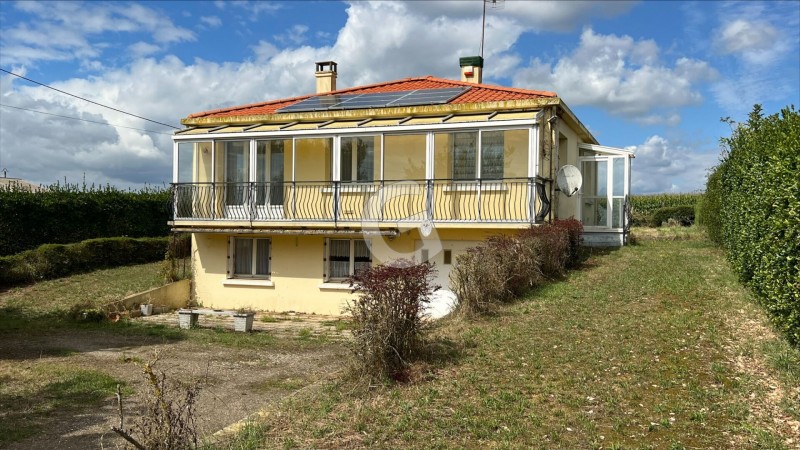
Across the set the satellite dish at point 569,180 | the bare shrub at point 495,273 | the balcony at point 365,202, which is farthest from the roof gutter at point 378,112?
the bare shrub at point 495,273

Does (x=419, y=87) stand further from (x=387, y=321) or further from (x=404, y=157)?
(x=387, y=321)

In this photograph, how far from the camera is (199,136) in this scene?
55.0ft

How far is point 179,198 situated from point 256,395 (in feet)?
35.5

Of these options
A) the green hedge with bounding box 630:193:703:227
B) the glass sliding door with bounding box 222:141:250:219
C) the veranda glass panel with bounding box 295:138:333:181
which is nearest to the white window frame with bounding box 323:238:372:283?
the veranda glass panel with bounding box 295:138:333:181

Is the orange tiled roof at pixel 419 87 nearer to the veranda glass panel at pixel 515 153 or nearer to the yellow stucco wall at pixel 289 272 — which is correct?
the veranda glass panel at pixel 515 153

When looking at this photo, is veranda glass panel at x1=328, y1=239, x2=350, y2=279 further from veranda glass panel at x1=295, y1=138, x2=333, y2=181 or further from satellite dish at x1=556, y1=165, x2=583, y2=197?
satellite dish at x1=556, y1=165, x2=583, y2=197

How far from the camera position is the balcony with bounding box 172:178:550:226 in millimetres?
14594

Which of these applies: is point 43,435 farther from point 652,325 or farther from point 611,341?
point 652,325

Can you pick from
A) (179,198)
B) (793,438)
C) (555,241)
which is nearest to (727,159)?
(555,241)

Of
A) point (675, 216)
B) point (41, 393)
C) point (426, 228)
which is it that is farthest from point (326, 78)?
point (675, 216)

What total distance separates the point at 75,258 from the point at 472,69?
1411cm

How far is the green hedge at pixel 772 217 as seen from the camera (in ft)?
22.1

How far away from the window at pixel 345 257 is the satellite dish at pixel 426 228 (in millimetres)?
1851

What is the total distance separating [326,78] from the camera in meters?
21.4
